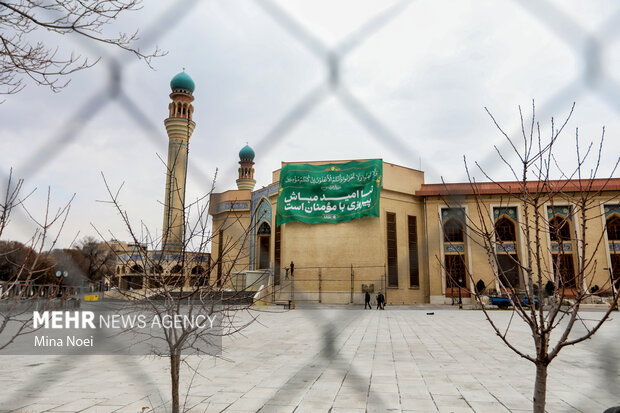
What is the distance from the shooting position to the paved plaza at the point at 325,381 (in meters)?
3.27

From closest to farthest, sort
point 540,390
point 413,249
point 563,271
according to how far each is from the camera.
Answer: point 540,390 → point 563,271 → point 413,249

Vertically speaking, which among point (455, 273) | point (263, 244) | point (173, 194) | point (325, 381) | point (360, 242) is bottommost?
point (325, 381)

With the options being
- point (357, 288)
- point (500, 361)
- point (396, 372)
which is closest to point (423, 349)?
point (500, 361)

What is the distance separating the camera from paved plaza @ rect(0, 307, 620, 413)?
10.7ft

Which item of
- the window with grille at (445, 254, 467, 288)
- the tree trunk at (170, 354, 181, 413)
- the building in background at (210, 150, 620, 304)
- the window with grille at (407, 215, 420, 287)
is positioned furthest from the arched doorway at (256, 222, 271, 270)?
the tree trunk at (170, 354, 181, 413)

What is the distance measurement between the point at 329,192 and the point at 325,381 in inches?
743

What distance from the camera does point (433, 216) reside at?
21.9m

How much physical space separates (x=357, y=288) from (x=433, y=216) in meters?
5.61

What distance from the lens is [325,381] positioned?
13.4 feet

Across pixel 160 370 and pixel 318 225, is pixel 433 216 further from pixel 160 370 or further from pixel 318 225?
pixel 160 370

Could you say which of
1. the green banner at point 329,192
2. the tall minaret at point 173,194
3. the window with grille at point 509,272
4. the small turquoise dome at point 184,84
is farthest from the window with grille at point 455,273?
the small turquoise dome at point 184,84

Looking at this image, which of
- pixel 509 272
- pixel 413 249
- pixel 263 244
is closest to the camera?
pixel 509 272

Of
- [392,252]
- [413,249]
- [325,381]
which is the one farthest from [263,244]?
[325,381]

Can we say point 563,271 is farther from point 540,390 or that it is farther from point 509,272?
point 509,272
